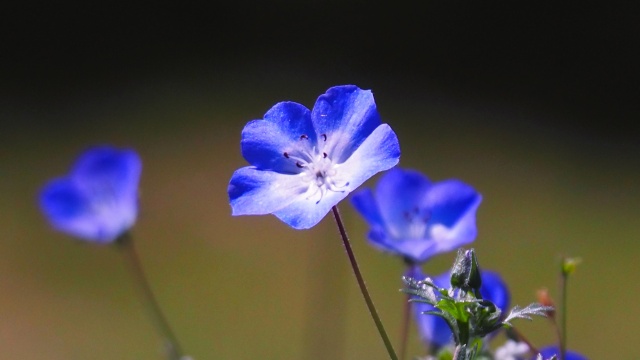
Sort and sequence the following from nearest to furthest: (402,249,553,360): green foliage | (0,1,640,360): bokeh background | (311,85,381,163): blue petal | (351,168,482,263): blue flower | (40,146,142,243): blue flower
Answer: (402,249,553,360): green foliage → (311,85,381,163): blue petal → (351,168,482,263): blue flower → (40,146,142,243): blue flower → (0,1,640,360): bokeh background

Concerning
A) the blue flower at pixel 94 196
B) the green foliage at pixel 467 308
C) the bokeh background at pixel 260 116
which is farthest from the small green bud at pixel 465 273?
the bokeh background at pixel 260 116

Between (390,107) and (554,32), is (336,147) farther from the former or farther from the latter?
(554,32)

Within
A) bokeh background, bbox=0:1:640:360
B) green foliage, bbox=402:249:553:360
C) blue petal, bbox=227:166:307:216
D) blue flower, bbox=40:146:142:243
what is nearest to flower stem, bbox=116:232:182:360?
blue flower, bbox=40:146:142:243

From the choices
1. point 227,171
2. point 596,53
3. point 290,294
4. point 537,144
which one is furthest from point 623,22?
point 290,294

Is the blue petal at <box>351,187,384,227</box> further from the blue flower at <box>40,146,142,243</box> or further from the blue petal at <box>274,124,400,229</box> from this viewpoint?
the blue flower at <box>40,146,142,243</box>

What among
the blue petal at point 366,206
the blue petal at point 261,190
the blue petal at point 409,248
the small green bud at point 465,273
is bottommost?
the small green bud at point 465,273

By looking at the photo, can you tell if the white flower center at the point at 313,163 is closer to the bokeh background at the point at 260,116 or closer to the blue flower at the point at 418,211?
the blue flower at the point at 418,211
